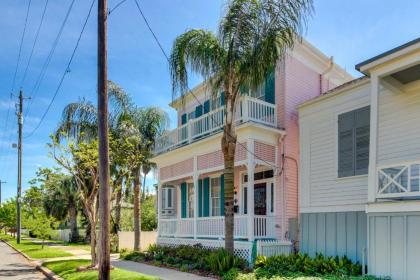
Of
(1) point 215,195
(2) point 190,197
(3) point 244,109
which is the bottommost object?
(2) point 190,197

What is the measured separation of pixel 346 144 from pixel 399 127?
195 centimetres

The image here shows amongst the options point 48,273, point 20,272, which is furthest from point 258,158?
point 20,272

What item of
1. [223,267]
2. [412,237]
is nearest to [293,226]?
[223,267]

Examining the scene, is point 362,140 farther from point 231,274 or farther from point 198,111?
point 198,111

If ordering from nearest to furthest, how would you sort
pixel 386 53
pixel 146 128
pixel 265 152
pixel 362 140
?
pixel 386 53 < pixel 362 140 < pixel 265 152 < pixel 146 128

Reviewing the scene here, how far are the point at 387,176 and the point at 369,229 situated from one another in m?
1.39

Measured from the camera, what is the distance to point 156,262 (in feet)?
53.8

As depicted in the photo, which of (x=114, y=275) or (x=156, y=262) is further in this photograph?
(x=156, y=262)

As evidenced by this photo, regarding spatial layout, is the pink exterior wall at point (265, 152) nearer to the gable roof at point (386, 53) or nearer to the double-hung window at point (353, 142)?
the double-hung window at point (353, 142)

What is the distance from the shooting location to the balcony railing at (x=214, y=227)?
1437cm

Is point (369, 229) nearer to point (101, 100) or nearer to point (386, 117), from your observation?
point (386, 117)

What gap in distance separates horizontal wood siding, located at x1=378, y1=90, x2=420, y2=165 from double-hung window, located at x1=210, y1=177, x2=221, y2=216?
855cm

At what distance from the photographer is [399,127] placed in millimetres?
10828

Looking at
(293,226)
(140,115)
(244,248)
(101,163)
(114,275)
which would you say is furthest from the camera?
(140,115)
